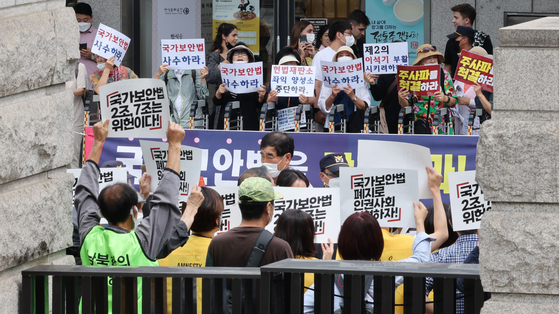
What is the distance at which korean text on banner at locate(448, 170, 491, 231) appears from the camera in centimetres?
527

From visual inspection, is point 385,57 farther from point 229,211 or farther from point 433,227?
point 433,227

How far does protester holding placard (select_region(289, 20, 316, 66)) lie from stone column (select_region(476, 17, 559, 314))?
854 centimetres

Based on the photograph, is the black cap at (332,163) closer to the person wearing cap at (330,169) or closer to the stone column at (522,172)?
the person wearing cap at (330,169)

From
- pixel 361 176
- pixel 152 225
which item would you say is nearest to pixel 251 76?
pixel 361 176

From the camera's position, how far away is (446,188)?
7895 mm

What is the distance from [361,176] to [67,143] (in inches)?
105

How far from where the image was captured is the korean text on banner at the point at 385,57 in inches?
414

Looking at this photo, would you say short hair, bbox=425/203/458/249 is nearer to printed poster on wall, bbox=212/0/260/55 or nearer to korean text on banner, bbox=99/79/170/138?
korean text on banner, bbox=99/79/170/138

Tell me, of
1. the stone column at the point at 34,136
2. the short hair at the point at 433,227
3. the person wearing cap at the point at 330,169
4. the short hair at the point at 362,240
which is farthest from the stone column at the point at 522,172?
the person wearing cap at the point at 330,169

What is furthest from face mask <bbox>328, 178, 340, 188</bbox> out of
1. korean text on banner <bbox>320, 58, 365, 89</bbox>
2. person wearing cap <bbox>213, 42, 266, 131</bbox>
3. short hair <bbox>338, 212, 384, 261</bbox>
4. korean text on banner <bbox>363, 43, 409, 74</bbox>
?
person wearing cap <bbox>213, 42, 266, 131</bbox>

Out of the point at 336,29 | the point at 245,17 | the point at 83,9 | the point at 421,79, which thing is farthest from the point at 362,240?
the point at 245,17

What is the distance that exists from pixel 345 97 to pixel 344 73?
63 cm

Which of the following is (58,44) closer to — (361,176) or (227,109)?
(361,176)

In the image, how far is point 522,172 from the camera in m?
3.28
